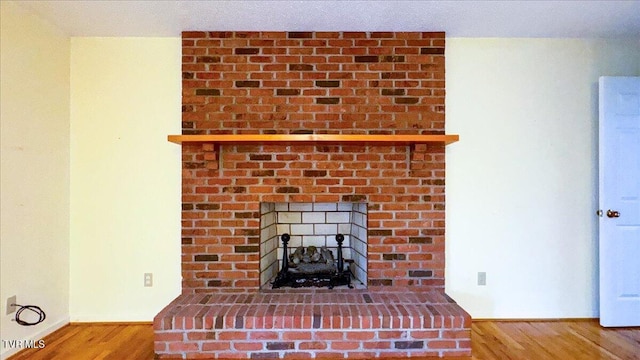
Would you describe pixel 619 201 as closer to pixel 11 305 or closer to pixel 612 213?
pixel 612 213

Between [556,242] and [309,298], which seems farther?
[556,242]

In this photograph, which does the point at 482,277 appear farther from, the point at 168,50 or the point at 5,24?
the point at 5,24

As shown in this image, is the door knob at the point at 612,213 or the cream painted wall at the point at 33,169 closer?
the cream painted wall at the point at 33,169

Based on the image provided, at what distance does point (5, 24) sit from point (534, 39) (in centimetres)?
371

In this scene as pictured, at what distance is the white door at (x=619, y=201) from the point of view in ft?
10.0

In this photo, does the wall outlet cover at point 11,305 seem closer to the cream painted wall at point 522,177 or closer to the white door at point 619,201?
the cream painted wall at point 522,177

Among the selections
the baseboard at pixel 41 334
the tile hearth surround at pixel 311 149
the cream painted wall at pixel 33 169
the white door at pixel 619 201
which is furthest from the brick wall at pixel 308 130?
the white door at pixel 619 201

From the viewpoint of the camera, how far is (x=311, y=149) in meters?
3.06

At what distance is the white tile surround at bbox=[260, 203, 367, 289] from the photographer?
3367 mm

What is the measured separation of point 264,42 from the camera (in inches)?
121

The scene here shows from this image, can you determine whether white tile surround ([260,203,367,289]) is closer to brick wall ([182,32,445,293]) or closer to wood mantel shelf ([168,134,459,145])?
brick wall ([182,32,445,293])

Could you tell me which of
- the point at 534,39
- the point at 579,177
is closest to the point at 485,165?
the point at 579,177

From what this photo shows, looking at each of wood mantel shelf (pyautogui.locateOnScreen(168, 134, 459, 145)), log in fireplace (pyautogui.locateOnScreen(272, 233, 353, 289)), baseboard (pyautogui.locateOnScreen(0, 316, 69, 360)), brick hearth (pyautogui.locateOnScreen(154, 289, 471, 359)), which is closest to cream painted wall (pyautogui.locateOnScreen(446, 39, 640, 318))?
wood mantel shelf (pyautogui.locateOnScreen(168, 134, 459, 145))

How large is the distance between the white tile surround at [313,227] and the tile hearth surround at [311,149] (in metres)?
0.31
